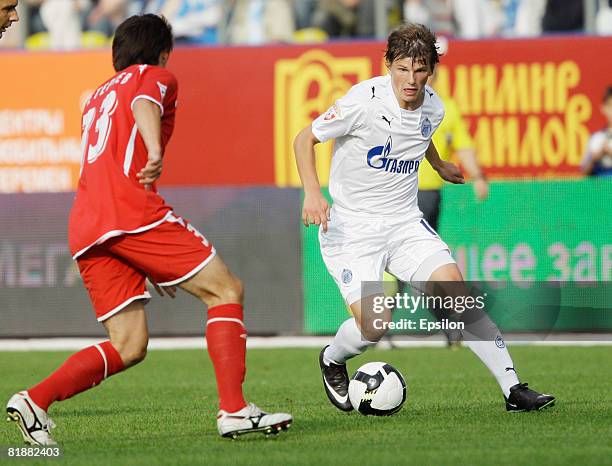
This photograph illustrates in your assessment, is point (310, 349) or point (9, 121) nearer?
point (310, 349)

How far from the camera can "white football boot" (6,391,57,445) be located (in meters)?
6.72

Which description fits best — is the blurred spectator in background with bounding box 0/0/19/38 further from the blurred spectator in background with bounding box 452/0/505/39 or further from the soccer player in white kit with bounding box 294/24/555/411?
the blurred spectator in background with bounding box 452/0/505/39

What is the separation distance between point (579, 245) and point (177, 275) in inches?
325

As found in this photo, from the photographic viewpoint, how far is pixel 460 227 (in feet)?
47.9

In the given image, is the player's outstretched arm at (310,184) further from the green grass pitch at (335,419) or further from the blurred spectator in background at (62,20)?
the blurred spectator in background at (62,20)

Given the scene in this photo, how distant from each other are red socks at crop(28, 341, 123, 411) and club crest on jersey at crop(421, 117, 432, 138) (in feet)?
8.18

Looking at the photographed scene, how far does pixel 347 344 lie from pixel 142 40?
2.43 m

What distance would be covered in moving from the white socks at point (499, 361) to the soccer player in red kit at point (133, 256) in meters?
1.78

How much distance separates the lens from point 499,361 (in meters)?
8.15

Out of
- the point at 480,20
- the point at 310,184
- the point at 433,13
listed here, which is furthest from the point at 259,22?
the point at 310,184

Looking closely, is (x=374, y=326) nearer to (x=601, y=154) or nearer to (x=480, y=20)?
(x=601, y=154)

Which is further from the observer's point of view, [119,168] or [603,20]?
[603,20]

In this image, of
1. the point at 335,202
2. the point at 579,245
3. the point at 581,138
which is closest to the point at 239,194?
the point at 579,245

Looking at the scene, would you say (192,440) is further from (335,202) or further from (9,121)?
(9,121)
